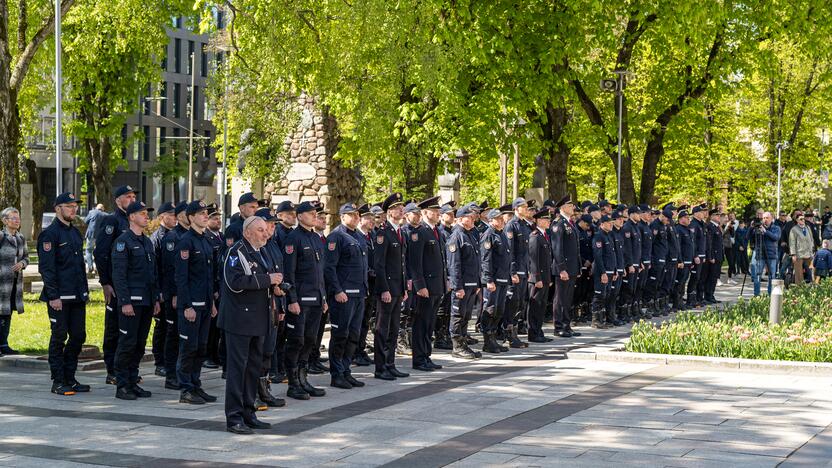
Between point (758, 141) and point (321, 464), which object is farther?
point (758, 141)

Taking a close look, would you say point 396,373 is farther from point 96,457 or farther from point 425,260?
point 96,457

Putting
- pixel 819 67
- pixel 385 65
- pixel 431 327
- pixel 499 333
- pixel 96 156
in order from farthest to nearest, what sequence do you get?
pixel 819 67
pixel 96 156
pixel 385 65
pixel 499 333
pixel 431 327

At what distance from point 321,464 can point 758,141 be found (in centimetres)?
4747

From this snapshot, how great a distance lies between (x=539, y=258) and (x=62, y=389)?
8484 mm

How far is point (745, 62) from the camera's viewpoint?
30.2 metres

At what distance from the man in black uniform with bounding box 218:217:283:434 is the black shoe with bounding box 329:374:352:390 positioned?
2.57 meters

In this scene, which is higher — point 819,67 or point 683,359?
point 819,67

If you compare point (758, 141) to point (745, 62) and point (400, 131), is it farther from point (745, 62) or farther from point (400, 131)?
point (400, 131)

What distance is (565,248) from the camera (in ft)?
64.5

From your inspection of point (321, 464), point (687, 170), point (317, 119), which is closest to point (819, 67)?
point (687, 170)

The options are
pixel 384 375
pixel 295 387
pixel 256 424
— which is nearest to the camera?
pixel 256 424

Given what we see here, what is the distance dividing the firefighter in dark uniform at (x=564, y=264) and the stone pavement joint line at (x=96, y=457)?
431 inches

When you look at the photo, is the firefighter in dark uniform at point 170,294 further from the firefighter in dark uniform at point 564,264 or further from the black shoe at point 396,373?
the firefighter in dark uniform at point 564,264

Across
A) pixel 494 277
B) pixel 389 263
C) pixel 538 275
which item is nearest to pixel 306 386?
pixel 389 263
